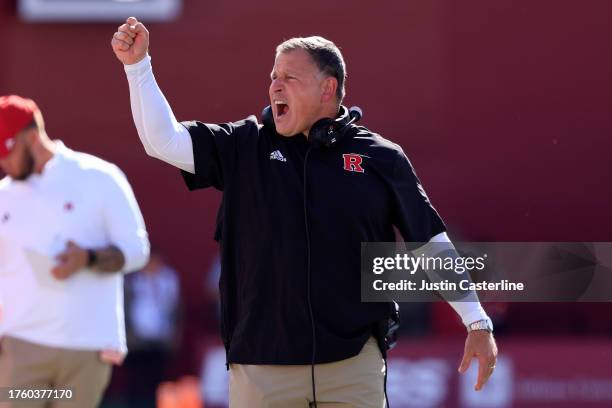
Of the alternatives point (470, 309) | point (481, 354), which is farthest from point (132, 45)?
point (481, 354)

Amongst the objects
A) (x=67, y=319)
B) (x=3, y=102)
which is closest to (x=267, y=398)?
(x=67, y=319)

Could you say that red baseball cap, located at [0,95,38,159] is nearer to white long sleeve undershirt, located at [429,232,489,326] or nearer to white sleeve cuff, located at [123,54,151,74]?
white sleeve cuff, located at [123,54,151,74]

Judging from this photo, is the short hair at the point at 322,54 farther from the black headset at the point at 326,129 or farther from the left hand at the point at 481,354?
the left hand at the point at 481,354

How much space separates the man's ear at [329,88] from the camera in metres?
4.36

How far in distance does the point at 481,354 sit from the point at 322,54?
126 cm

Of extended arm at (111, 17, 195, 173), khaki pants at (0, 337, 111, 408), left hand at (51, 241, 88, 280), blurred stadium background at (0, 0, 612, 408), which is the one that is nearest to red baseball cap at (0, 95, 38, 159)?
left hand at (51, 241, 88, 280)

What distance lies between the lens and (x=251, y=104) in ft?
37.2

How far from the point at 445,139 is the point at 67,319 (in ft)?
22.0

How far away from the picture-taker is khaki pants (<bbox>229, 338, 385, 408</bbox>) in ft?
13.6

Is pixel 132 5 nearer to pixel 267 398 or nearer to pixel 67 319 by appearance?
pixel 67 319

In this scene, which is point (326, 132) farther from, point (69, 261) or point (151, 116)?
point (69, 261)

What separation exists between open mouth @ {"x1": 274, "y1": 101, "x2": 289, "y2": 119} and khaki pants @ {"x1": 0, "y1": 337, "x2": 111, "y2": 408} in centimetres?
168

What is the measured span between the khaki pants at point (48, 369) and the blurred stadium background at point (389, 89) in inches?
216

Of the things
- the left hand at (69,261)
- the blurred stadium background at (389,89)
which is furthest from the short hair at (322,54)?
the blurred stadium background at (389,89)
